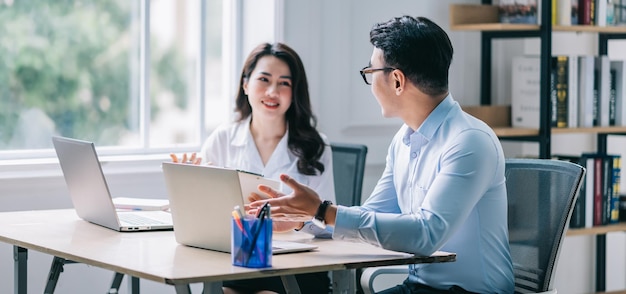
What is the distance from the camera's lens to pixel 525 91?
442 centimetres

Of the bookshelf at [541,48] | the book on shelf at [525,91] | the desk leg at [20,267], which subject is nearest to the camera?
the desk leg at [20,267]

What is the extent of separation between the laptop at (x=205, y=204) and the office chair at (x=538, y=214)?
57 centimetres

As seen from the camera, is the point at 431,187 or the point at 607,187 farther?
the point at 607,187

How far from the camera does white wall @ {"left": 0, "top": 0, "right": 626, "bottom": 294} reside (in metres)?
3.80

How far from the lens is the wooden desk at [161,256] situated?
7.02 ft

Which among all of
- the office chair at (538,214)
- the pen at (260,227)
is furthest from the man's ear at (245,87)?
the pen at (260,227)

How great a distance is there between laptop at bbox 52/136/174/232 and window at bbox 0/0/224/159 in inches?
39.8

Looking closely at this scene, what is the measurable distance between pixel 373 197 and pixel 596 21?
208 cm

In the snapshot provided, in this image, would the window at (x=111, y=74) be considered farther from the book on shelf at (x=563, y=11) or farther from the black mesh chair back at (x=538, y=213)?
the black mesh chair back at (x=538, y=213)

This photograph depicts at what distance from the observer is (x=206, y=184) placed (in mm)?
2352

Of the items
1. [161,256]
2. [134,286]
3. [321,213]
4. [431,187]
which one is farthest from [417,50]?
[134,286]

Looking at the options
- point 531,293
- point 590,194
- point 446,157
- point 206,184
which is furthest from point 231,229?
point 590,194

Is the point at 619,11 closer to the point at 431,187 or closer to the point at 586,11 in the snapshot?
the point at 586,11

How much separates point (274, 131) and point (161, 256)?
4.19 feet
